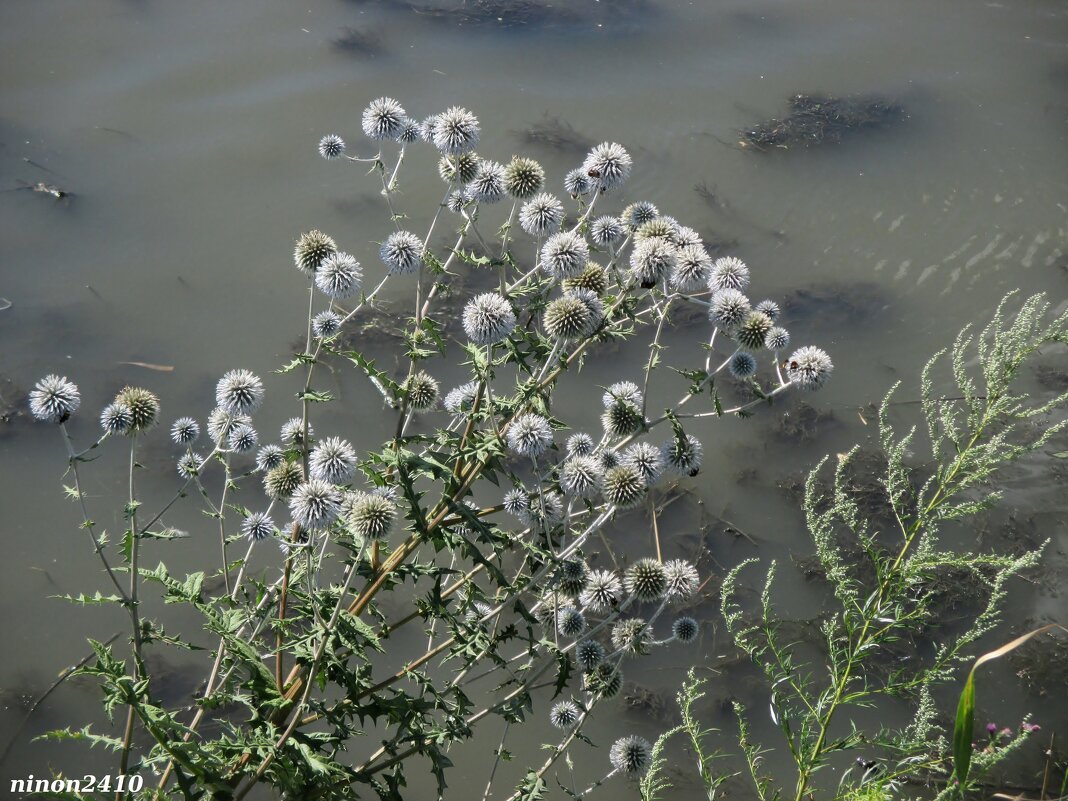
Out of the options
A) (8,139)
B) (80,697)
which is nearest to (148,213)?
(8,139)

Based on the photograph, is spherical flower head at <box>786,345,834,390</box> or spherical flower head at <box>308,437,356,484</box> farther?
→ spherical flower head at <box>786,345,834,390</box>

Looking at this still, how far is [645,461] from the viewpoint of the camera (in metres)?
3.54

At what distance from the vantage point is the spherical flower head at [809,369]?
3.71 metres

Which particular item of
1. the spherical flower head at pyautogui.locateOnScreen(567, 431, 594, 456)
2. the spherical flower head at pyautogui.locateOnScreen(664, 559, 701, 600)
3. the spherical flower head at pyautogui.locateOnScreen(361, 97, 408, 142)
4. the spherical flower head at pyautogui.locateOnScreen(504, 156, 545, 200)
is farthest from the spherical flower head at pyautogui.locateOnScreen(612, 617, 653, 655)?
the spherical flower head at pyautogui.locateOnScreen(361, 97, 408, 142)

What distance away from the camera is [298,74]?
7949mm

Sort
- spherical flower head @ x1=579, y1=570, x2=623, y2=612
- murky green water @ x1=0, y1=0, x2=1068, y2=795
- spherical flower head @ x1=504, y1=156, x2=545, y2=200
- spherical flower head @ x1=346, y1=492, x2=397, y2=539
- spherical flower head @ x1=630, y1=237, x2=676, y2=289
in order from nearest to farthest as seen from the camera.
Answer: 1. spherical flower head @ x1=346, y1=492, x2=397, y2=539
2. spherical flower head @ x1=630, y1=237, x2=676, y2=289
3. spherical flower head @ x1=579, y1=570, x2=623, y2=612
4. spherical flower head @ x1=504, y1=156, x2=545, y2=200
5. murky green water @ x1=0, y1=0, x2=1068, y2=795

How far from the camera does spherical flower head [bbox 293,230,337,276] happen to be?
3738 millimetres

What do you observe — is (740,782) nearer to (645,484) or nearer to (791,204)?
(645,484)

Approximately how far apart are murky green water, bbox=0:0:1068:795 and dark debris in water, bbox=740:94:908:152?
0.12m

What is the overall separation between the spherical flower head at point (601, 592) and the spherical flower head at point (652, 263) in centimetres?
121

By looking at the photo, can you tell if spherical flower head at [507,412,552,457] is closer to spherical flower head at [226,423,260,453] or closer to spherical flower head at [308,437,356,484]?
spherical flower head at [308,437,356,484]

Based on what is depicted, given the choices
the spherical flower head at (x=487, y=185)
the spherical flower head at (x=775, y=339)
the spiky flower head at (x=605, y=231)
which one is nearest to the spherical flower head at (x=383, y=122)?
the spherical flower head at (x=487, y=185)

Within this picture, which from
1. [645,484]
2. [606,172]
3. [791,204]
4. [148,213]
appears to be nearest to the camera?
[645,484]

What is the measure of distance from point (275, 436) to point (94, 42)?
14.2ft
